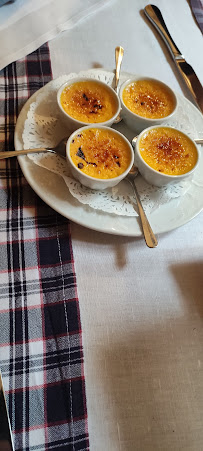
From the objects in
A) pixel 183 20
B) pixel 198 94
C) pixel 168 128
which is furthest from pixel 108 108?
pixel 183 20

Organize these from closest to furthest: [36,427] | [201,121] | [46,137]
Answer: [36,427]
[46,137]
[201,121]

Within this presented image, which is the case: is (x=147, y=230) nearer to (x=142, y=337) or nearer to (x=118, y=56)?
(x=142, y=337)

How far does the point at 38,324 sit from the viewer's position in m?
0.61

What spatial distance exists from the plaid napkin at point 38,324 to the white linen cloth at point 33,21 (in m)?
0.34

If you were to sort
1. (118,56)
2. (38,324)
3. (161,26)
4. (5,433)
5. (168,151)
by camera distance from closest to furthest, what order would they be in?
(5,433) < (38,324) < (168,151) < (118,56) < (161,26)

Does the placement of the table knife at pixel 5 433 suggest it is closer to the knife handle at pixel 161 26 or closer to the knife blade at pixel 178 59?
the knife blade at pixel 178 59

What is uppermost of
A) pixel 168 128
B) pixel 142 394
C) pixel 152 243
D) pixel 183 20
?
pixel 183 20

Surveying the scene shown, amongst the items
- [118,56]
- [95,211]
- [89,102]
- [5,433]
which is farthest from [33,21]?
[5,433]

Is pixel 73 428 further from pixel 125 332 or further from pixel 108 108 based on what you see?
pixel 108 108

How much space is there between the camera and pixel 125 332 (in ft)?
2.09

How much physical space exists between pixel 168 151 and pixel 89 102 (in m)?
0.23

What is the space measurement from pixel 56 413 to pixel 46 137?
1.84ft

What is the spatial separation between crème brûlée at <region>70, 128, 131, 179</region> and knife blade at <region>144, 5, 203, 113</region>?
0.32 metres

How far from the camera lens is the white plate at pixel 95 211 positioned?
0.71 metres
